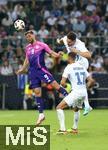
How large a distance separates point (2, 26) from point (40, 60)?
Answer: 15369mm

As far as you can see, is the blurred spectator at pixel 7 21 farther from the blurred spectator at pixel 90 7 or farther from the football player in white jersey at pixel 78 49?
the football player in white jersey at pixel 78 49

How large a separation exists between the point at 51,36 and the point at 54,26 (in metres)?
1.04

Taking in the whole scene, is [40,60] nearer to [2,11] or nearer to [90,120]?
[90,120]

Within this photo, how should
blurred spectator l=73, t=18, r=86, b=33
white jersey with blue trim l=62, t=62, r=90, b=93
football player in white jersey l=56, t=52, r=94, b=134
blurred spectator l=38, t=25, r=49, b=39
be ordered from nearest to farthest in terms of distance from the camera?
1. football player in white jersey l=56, t=52, r=94, b=134
2. white jersey with blue trim l=62, t=62, r=90, b=93
3. blurred spectator l=38, t=25, r=49, b=39
4. blurred spectator l=73, t=18, r=86, b=33

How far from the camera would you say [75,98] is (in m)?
15.4

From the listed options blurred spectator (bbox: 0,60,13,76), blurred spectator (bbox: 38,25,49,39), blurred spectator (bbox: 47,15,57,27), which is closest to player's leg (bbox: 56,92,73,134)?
blurred spectator (bbox: 0,60,13,76)

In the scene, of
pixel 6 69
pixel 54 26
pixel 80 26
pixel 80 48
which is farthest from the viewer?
pixel 54 26

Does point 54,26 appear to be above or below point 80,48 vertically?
above

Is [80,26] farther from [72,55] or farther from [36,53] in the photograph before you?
[72,55]

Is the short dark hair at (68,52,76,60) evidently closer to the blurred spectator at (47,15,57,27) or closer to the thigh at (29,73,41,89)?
the thigh at (29,73,41,89)

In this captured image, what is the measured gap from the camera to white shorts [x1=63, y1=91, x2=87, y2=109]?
50.3 ft

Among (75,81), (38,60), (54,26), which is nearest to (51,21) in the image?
(54,26)

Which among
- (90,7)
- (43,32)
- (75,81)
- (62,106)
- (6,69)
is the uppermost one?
(90,7)

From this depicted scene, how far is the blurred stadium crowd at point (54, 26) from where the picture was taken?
2958 centimetres
